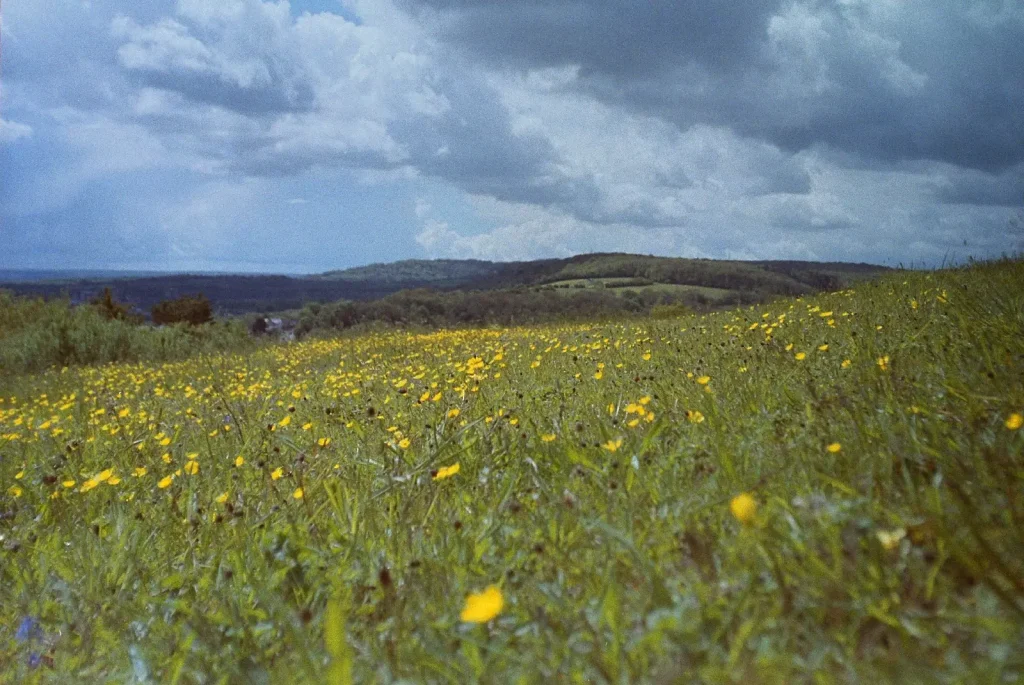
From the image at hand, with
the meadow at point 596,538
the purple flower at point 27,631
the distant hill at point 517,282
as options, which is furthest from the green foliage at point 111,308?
the purple flower at point 27,631

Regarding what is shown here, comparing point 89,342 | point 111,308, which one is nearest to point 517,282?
point 111,308

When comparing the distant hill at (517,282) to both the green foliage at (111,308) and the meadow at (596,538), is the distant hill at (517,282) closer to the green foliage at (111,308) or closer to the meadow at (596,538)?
the green foliage at (111,308)

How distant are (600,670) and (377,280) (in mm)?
94220

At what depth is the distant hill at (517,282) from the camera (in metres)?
34.0

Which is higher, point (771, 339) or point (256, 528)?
point (771, 339)

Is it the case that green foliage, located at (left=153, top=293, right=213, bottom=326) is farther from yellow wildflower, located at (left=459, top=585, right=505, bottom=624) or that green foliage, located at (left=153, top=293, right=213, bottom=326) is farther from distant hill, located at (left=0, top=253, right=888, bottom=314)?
yellow wildflower, located at (left=459, top=585, right=505, bottom=624)

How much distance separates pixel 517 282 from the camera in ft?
180

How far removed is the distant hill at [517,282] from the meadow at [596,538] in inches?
836

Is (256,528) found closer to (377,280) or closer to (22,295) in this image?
(22,295)

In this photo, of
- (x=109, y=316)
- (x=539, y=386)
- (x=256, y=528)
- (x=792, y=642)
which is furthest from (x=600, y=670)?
(x=109, y=316)

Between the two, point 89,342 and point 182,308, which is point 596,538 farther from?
point 182,308

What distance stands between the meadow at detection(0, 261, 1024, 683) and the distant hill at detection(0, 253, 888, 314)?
21239 millimetres

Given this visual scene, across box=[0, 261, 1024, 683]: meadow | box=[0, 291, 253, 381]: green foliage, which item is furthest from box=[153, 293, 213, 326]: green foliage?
box=[0, 261, 1024, 683]: meadow

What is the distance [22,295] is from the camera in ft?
74.9
